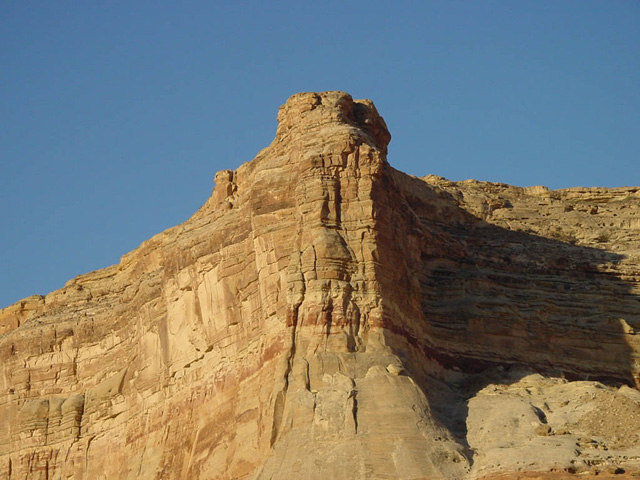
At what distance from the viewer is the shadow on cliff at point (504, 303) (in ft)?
177

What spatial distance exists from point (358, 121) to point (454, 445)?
1425 centimetres

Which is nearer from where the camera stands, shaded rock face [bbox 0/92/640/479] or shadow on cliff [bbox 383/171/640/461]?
shaded rock face [bbox 0/92/640/479]

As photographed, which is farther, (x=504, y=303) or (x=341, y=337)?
(x=504, y=303)

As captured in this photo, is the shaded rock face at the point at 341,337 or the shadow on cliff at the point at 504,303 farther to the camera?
the shadow on cliff at the point at 504,303

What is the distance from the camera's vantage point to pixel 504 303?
57.5 metres

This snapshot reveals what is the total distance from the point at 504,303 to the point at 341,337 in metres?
11.3

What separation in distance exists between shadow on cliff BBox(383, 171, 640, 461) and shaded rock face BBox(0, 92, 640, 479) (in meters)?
0.10

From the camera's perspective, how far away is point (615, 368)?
57094 mm

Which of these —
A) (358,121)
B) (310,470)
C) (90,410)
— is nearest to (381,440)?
(310,470)

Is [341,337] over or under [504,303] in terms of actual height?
under

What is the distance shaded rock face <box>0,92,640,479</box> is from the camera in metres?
45.9

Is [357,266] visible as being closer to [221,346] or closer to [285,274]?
[285,274]

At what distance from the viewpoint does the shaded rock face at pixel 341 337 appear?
45875mm

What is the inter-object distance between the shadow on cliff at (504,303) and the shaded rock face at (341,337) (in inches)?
3.8
